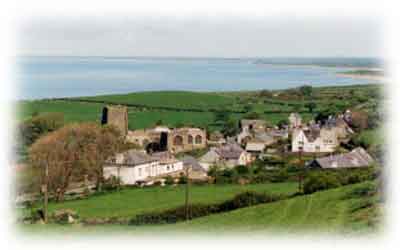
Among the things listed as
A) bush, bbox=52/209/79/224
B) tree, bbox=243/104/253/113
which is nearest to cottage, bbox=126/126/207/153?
tree, bbox=243/104/253/113

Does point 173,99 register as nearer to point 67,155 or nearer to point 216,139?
point 216,139

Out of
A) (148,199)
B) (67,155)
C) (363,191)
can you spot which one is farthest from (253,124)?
(363,191)

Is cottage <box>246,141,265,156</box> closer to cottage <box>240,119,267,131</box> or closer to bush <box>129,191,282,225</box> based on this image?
cottage <box>240,119,267,131</box>

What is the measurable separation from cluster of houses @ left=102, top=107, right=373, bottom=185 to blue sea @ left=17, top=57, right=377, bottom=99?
0.77 m

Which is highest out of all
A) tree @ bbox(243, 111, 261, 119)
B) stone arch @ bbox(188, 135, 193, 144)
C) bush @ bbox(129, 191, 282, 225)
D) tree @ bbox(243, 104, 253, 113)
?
tree @ bbox(243, 104, 253, 113)

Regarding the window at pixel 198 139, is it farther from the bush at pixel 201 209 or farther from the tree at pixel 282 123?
the bush at pixel 201 209

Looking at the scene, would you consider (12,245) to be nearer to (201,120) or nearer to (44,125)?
(44,125)

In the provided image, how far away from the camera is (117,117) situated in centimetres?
699

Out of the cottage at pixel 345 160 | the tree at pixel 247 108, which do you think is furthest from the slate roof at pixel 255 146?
the cottage at pixel 345 160

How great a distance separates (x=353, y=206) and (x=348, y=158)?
358cm

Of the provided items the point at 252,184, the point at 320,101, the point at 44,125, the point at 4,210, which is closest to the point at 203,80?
the point at 252,184

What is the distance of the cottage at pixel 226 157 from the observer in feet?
24.3

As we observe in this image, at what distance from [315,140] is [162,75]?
3.83m

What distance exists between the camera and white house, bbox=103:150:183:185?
5930mm
